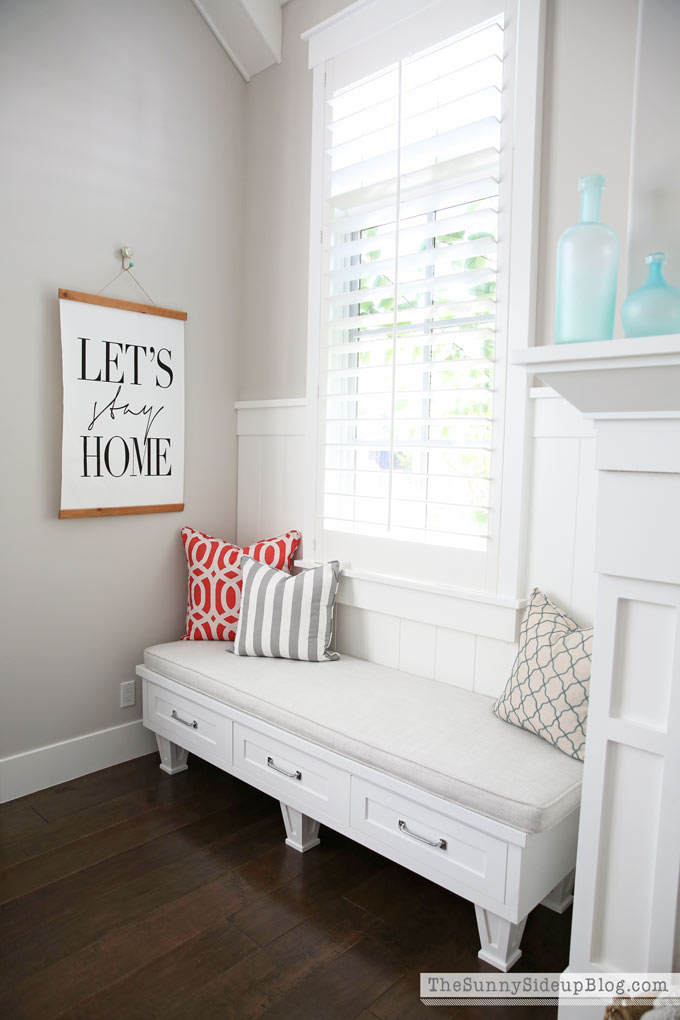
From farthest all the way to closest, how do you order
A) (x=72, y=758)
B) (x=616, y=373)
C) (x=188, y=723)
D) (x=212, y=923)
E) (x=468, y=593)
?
Answer: (x=72, y=758) < (x=188, y=723) < (x=468, y=593) < (x=212, y=923) < (x=616, y=373)

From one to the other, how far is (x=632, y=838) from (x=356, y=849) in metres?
0.99

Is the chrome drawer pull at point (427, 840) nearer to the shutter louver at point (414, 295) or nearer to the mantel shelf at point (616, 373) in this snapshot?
the shutter louver at point (414, 295)

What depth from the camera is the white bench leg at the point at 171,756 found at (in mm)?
2492

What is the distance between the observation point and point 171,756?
250 cm

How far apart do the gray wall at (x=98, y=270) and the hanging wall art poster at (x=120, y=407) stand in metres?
0.05

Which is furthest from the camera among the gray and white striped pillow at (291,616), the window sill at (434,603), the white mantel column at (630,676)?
the gray and white striped pillow at (291,616)

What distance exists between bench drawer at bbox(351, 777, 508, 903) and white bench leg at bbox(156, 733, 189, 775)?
3.14 feet

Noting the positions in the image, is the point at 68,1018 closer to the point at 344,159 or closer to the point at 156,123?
the point at 344,159

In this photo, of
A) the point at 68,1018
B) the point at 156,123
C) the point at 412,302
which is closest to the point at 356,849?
the point at 68,1018

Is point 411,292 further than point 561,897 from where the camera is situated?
Yes

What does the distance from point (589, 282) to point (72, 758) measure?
7.44 ft

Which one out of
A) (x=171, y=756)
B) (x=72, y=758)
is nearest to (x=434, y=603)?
(x=171, y=756)

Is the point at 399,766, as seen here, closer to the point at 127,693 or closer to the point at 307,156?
the point at 127,693

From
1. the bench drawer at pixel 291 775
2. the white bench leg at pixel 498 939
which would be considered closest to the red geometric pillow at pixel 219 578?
the bench drawer at pixel 291 775
